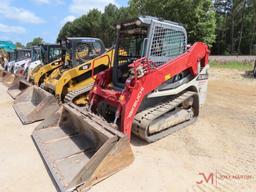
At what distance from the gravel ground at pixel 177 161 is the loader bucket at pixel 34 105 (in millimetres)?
251

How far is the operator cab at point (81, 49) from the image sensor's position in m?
7.32

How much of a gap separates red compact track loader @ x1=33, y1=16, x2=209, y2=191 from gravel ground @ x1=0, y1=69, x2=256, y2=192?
0.63 ft

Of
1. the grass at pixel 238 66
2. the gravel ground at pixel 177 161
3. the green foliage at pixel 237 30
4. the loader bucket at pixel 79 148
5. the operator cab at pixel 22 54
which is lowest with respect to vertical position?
the gravel ground at pixel 177 161

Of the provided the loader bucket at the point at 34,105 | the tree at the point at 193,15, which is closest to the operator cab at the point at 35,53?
the loader bucket at the point at 34,105

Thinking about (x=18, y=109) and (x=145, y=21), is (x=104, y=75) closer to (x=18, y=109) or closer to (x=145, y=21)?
(x=145, y=21)

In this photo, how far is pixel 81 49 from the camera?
24.9 ft

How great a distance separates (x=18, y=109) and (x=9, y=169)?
10.6 feet

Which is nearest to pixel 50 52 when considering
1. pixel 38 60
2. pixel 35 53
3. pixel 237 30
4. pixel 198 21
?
pixel 38 60

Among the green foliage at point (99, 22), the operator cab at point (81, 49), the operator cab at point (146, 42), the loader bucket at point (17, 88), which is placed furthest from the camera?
the green foliage at point (99, 22)

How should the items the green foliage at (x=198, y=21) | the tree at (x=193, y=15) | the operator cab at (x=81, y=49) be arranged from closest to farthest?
the operator cab at (x=81, y=49), the tree at (x=193, y=15), the green foliage at (x=198, y=21)

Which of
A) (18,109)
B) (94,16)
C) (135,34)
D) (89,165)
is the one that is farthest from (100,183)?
(94,16)

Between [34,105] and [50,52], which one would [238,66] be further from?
[34,105]

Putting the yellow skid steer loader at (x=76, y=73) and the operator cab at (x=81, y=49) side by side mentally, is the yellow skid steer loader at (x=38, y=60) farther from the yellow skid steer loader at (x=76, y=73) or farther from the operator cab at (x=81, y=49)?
the operator cab at (x=81, y=49)

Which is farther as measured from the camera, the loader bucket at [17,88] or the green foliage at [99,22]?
the green foliage at [99,22]
